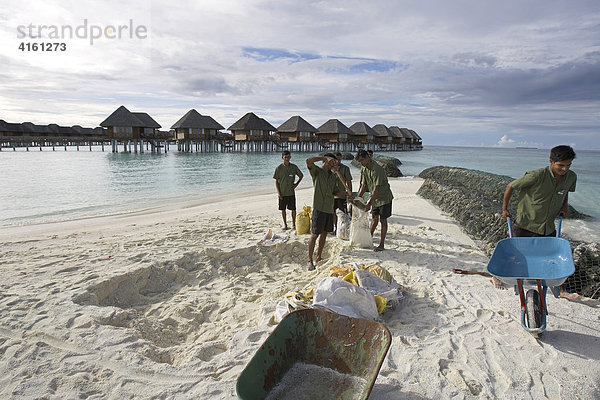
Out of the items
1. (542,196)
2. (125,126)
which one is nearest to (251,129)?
(125,126)

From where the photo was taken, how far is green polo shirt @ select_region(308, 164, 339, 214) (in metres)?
4.81

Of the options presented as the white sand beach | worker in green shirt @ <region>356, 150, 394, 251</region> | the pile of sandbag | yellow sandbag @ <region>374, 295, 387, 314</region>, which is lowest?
the white sand beach

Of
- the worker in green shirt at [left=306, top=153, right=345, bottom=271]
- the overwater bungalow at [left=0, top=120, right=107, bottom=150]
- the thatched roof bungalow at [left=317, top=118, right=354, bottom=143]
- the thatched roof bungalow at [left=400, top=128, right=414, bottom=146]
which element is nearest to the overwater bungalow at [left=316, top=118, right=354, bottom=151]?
the thatched roof bungalow at [left=317, top=118, right=354, bottom=143]

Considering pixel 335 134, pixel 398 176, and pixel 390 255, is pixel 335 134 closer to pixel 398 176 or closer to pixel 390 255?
pixel 398 176

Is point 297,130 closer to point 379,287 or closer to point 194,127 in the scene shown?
point 194,127

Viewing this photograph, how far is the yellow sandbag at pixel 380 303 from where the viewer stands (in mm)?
3371

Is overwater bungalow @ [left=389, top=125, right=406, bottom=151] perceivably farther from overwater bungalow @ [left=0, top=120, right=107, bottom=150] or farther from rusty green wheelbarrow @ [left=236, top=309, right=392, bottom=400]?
rusty green wheelbarrow @ [left=236, top=309, right=392, bottom=400]

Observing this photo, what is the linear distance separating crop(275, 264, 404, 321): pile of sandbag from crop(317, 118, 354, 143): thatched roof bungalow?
4453 cm

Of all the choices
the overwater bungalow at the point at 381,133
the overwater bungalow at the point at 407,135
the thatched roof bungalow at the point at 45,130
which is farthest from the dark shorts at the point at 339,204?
the overwater bungalow at the point at 407,135

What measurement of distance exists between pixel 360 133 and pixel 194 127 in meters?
23.6

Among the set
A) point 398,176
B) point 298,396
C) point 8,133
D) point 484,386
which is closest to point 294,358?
point 298,396

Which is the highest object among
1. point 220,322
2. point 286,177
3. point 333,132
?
point 333,132

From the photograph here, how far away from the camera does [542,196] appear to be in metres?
3.60

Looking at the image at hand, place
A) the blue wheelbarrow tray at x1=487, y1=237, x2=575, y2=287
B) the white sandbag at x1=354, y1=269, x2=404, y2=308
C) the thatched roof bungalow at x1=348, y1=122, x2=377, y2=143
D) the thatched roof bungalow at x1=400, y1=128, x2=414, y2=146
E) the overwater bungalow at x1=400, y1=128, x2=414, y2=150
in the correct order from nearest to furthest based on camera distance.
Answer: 1. the blue wheelbarrow tray at x1=487, y1=237, x2=575, y2=287
2. the white sandbag at x1=354, y1=269, x2=404, y2=308
3. the thatched roof bungalow at x1=348, y1=122, x2=377, y2=143
4. the thatched roof bungalow at x1=400, y1=128, x2=414, y2=146
5. the overwater bungalow at x1=400, y1=128, x2=414, y2=150
